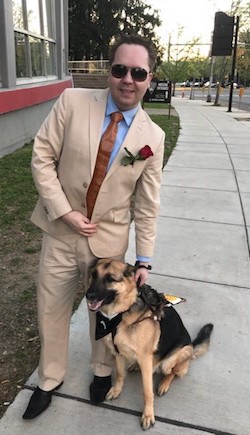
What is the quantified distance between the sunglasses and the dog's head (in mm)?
948

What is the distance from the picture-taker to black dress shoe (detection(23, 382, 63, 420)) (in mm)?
2359

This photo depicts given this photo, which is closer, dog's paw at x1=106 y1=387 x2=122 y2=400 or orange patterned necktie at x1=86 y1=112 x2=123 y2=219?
orange patterned necktie at x1=86 y1=112 x2=123 y2=219

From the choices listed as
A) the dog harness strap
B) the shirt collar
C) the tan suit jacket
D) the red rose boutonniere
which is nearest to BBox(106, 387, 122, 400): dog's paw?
the dog harness strap

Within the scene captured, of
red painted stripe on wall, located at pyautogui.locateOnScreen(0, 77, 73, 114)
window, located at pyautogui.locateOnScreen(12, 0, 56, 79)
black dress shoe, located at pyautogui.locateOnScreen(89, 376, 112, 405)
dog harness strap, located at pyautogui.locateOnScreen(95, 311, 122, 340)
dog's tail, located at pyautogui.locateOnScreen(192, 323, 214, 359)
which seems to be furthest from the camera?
window, located at pyautogui.locateOnScreen(12, 0, 56, 79)

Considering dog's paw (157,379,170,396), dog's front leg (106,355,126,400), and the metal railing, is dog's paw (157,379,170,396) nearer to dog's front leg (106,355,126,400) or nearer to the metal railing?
dog's front leg (106,355,126,400)

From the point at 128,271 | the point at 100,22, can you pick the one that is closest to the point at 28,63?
the point at 128,271

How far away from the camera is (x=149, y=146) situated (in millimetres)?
2176

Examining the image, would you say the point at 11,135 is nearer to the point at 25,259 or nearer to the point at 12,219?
the point at 12,219

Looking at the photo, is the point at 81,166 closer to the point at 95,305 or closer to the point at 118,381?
the point at 95,305

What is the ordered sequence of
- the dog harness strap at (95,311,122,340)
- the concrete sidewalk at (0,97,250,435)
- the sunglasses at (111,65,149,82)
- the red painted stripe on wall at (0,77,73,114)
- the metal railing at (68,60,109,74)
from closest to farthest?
the sunglasses at (111,65,149,82), the dog harness strap at (95,311,122,340), the concrete sidewalk at (0,97,250,435), the red painted stripe on wall at (0,77,73,114), the metal railing at (68,60,109,74)

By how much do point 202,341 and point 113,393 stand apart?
79cm

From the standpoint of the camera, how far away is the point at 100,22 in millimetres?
35844

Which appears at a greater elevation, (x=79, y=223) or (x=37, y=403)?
(x=79, y=223)

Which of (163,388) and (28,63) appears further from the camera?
(28,63)
